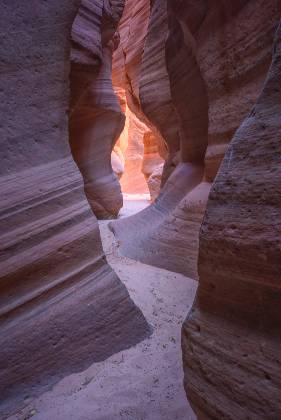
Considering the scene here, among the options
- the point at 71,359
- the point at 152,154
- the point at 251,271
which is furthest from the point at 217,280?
the point at 152,154

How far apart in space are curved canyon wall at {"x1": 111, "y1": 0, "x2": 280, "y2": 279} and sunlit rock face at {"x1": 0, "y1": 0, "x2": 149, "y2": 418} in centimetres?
159

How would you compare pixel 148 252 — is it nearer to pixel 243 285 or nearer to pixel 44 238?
pixel 44 238

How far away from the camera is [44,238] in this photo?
191 centimetres

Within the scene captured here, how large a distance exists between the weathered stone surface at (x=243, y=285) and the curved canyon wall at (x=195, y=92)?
76.4 inches

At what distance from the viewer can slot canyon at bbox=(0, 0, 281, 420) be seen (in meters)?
0.99

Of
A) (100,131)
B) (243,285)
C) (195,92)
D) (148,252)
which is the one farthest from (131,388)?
(100,131)

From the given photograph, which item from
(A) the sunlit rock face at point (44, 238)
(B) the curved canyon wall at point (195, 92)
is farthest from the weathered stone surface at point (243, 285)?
(B) the curved canyon wall at point (195, 92)

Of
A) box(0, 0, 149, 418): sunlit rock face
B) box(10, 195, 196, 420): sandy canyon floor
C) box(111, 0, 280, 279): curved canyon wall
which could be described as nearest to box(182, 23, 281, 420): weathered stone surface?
box(10, 195, 196, 420): sandy canyon floor

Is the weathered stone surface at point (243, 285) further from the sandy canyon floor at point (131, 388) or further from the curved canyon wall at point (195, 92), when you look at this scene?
the curved canyon wall at point (195, 92)

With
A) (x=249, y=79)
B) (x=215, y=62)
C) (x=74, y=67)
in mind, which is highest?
(x=74, y=67)

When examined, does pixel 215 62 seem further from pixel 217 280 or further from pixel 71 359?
pixel 71 359

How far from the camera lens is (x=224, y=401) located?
95 centimetres

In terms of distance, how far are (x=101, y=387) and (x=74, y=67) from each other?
12.0 ft

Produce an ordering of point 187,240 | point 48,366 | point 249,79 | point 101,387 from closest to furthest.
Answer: point 101,387
point 48,366
point 249,79
point 187,240
